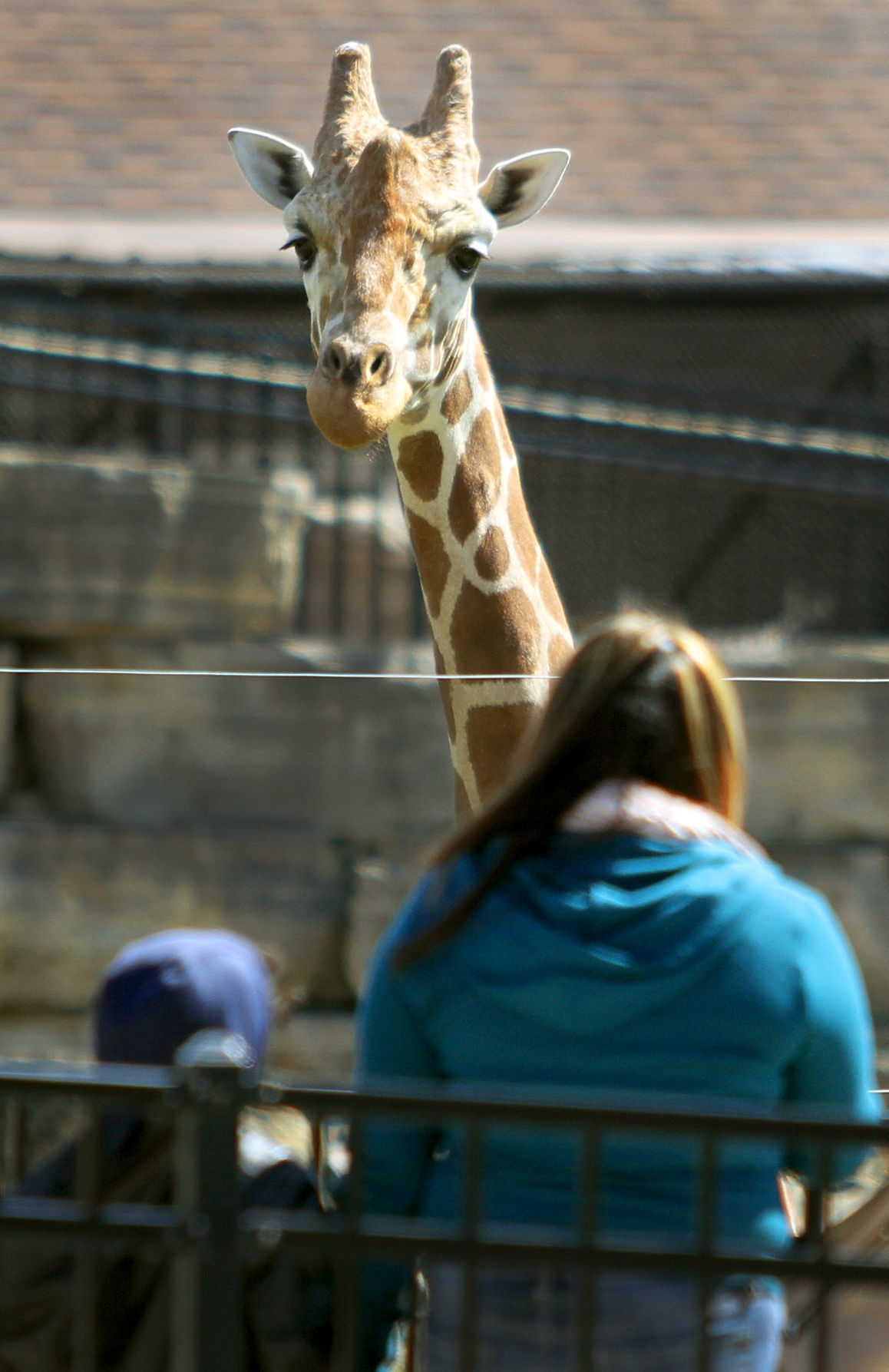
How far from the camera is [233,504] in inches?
222

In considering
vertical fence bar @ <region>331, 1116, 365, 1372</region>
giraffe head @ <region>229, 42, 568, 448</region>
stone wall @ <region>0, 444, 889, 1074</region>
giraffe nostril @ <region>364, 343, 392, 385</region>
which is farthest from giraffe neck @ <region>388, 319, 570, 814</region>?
stone wall @ <region>0, 444, 889, 1074</region>

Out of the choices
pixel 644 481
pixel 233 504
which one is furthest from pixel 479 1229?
pixel 644 481

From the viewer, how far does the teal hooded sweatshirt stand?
1649mm

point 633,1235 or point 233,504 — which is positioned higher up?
point 233,504

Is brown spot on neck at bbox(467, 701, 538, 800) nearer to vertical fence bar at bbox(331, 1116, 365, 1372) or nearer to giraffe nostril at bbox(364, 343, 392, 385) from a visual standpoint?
giraffe nostril at bbox(364, 343, 392, 385)

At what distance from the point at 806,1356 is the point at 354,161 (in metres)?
2.08

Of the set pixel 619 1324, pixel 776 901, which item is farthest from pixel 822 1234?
pixel 776 901

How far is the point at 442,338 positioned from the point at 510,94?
5789mm

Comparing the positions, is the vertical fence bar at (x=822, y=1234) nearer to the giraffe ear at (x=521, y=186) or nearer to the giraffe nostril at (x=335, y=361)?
the giraffe nostril at (x=335, y=361)

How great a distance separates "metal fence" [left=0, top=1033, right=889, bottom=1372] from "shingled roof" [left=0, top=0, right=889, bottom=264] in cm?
645

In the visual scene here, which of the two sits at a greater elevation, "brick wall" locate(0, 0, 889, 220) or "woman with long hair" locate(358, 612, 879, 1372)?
"brick wall" locate(0, 0, 889, 220)

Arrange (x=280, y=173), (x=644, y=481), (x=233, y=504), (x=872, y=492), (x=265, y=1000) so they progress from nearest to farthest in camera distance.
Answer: (x=265, y=1000), (x=280, y=173), (x=233, y=504), (x=872, y=492), (x=644, y=481)

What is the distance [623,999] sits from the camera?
164cm

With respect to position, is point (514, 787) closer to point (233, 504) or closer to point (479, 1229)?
point (479, 1229)
